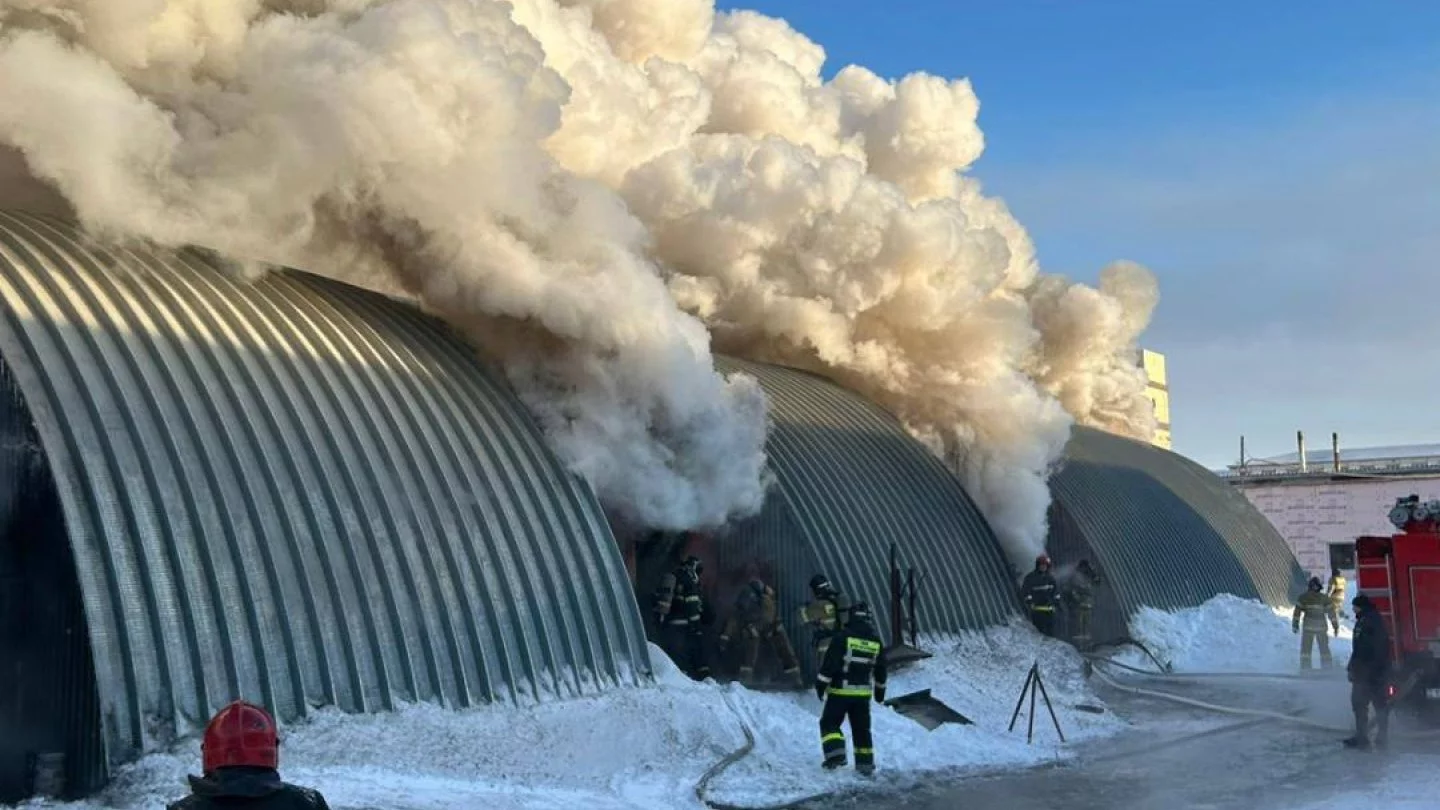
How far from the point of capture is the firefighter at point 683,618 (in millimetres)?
14789

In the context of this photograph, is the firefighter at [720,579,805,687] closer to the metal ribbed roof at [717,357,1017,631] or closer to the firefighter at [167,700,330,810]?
the metal ribbed roof at [717,357,1017,631]

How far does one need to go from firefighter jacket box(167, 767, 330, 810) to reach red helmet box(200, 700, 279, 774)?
25mm

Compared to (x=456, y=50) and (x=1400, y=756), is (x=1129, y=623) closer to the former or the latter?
(x=1400, y=756)

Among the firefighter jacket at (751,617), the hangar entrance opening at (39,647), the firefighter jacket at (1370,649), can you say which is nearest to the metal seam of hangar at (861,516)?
the firefighter jacket at (751,617)

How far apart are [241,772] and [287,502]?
25.0 feet

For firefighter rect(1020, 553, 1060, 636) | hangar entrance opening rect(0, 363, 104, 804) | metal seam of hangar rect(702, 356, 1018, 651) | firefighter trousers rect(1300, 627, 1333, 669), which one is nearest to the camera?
hangar entrance opening rect(0, 363, 104, 804)

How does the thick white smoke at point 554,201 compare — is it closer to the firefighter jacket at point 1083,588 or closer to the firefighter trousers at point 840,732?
the firefighter jacket at point 1083,588

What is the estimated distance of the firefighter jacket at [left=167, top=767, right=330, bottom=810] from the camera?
13.8ft

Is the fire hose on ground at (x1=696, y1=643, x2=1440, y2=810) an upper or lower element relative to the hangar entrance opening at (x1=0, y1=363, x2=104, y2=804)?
lower

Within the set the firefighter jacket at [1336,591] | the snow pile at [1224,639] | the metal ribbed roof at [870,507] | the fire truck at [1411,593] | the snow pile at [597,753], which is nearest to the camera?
the snow pile at [597,753]

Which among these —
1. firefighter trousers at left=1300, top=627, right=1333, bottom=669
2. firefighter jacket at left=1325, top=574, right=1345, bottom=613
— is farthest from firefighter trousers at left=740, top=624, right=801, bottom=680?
firefighter jacket at left=1325, top=574, right=1345, bottom=613

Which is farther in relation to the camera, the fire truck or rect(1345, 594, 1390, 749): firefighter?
the fire truck

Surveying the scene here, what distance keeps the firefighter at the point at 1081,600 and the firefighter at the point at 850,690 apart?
33.4 feet

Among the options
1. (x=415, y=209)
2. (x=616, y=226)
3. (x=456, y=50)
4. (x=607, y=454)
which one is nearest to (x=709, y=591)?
(x=607, y=454)
